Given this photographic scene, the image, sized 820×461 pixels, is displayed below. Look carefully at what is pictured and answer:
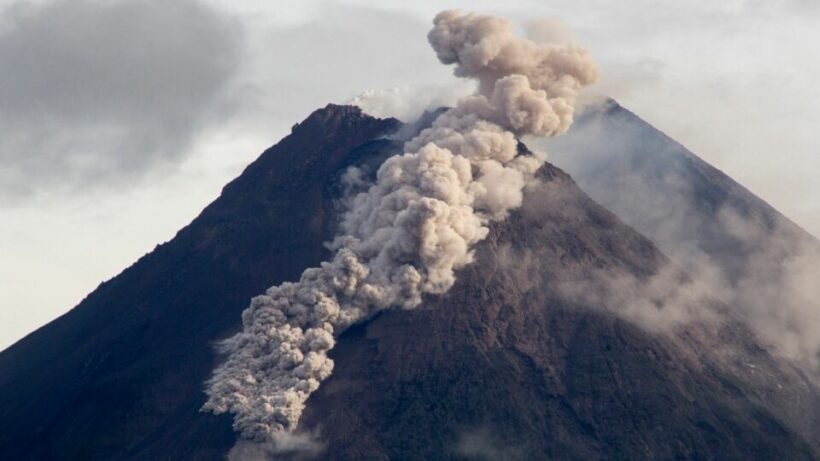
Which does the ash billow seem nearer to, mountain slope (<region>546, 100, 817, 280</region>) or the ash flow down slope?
the ash flow down slope

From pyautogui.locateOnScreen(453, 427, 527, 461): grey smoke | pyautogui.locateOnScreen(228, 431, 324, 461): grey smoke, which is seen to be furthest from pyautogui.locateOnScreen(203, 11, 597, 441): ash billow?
pyautogui.locateOnScreen(453, 427, 527, 461): grey smoke

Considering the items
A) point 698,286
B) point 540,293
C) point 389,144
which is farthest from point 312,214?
point 698,286

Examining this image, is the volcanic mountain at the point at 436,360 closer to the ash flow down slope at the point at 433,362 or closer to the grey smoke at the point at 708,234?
the ash flow down slope at the point at 433,362

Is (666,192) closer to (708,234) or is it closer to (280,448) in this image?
(708,234)

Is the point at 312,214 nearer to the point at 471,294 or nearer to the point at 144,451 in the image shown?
the point at 471,294

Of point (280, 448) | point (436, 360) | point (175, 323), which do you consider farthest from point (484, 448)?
point (175, 323)

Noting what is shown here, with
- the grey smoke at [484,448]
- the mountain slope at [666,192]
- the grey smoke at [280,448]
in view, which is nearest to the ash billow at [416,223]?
the grey smoke at [280,448]
